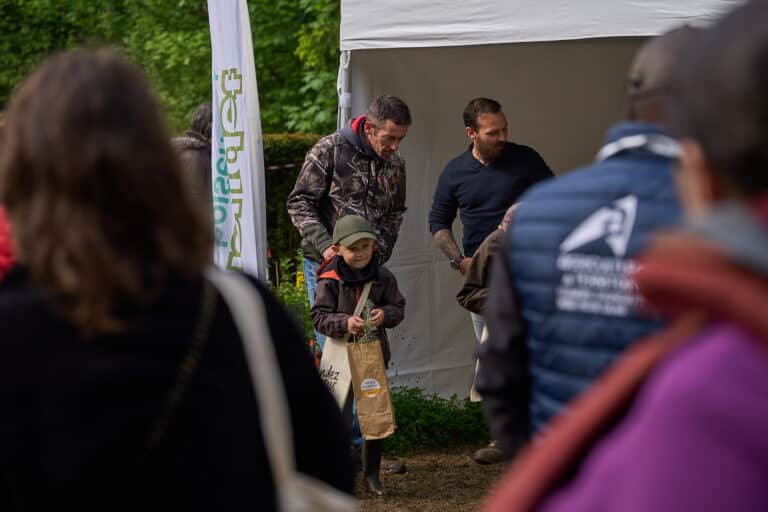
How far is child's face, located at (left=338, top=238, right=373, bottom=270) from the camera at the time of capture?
579 cm

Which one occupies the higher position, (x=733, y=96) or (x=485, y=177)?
(x=733, y=96)

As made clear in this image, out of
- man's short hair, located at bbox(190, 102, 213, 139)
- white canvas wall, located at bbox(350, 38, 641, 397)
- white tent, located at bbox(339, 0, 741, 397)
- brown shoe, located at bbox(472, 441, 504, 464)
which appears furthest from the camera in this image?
white canvas wall, located at bbox(350, 38, 641, 397)

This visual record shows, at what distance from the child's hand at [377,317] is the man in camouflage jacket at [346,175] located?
1.90 feet

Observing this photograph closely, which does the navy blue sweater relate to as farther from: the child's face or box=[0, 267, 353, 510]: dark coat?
box=[0, 267, 353, 510]: dark coat

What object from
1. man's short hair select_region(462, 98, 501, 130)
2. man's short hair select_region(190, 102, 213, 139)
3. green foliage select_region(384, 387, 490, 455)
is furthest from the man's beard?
man's short hair select_region(190, 102, 213, 139)

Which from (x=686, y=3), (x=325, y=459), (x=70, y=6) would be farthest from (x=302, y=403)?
(x=70, y=6)

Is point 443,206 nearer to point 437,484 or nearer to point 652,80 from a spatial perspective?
point 437,484

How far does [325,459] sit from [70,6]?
19188 millimetres

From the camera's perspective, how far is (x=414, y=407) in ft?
24.5

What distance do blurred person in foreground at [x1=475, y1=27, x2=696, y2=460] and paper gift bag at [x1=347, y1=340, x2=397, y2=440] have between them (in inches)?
131

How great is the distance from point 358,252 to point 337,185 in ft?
2.22

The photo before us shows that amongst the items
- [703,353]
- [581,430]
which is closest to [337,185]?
[581,430]

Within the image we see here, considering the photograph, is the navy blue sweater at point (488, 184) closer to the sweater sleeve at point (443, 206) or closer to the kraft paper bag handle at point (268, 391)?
the sweater sleeve at point (443, 206)

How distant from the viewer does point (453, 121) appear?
7.81m
